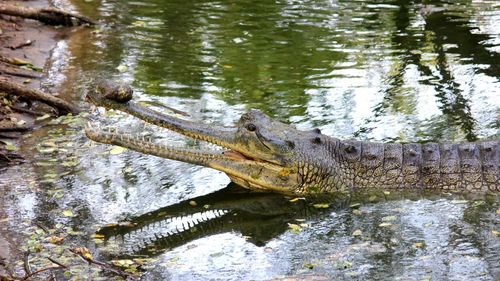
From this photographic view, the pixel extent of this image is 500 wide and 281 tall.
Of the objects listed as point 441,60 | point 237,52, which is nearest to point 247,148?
point 441,60

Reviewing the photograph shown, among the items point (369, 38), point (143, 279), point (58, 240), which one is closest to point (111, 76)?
point (369, 38)

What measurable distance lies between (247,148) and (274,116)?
7.22 ft

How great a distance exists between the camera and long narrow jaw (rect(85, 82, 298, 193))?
345 inches

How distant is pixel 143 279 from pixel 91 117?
468 cm

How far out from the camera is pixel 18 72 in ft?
42.4

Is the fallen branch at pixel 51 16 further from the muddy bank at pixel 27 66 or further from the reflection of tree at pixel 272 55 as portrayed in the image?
the reflection of tree at pixel 272 55

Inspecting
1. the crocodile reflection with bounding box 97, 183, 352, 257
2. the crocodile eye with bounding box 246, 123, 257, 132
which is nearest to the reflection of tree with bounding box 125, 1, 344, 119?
the crocodile eye with bounding box 246, 123, 257, 132

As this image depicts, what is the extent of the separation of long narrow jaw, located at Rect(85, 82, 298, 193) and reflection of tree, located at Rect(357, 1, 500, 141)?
1.78m

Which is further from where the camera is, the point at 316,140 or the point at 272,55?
the point at 272,55

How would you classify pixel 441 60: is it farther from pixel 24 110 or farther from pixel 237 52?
pixel 24 110

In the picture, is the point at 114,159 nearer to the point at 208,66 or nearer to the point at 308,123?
the point at 308,123

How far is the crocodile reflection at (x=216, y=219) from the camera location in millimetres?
7848

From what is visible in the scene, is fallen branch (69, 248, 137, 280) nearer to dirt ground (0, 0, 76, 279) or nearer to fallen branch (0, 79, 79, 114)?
dirt ground (0, 0, 76, 279)

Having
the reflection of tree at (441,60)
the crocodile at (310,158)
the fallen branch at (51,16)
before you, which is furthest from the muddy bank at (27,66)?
the reflection of tree at (441,60)
